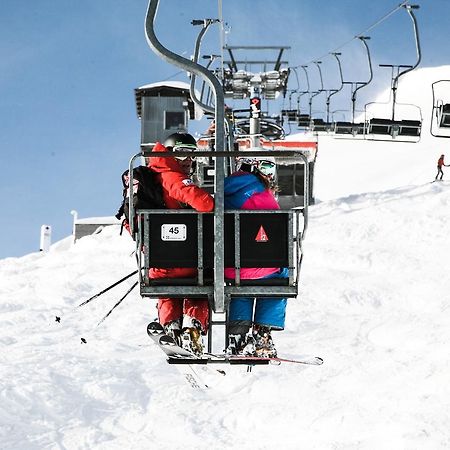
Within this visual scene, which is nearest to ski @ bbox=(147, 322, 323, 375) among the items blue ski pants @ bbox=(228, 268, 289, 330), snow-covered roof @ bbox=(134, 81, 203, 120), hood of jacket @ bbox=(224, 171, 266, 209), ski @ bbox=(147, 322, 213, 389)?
ski @ bbox=(147, 322, 213, 389)

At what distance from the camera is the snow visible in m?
8.47

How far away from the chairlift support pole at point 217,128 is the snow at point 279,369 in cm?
399

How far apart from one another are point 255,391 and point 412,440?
243 centimetres

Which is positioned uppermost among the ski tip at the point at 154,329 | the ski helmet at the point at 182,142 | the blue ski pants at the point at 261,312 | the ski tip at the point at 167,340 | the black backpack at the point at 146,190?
the ski helmet at the point at 182,142

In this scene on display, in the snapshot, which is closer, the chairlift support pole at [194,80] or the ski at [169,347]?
the ski at [169,347]

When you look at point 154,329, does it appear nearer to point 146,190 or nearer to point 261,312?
point 261,312

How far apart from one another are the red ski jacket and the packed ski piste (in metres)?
0.01

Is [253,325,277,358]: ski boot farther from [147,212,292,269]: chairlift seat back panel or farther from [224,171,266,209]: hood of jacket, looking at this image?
[224,171,266,209]: hood of jacket

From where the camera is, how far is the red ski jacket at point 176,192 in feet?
15.4

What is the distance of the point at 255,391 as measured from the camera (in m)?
9.59

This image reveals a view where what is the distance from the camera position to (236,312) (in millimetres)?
5355

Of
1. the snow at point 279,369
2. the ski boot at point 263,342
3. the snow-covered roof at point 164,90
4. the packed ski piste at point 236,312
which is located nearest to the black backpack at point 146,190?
the packed ski piste at point 236,312

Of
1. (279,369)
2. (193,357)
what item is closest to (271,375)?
(279,369)

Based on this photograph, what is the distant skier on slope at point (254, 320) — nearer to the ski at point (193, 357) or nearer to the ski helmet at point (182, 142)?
the ski at point (193, 357)
